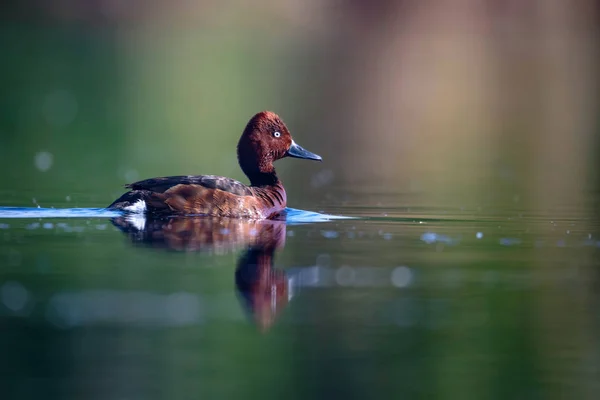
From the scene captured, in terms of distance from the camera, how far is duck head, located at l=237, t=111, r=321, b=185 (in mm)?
11812

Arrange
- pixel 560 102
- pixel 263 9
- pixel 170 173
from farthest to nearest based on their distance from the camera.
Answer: pixel 263 9, pixel 560 102, pixel 170 173

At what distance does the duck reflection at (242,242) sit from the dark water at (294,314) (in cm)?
2

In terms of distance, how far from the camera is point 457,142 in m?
21.1

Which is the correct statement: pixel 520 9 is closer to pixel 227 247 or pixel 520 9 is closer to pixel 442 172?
pixel 442 172

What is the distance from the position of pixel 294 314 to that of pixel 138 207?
4.28 metres

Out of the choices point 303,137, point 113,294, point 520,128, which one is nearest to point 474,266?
point 113,294

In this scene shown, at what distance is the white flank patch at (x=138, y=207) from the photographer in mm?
10477

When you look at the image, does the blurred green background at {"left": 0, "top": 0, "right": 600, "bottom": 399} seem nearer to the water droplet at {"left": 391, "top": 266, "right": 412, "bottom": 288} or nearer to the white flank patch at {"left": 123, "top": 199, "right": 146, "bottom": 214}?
the water droplet at {"left": 391, "top": 266, "right": 412, "bottom": 288}

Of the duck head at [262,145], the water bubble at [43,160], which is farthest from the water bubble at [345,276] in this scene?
the water bubble at [43,160]

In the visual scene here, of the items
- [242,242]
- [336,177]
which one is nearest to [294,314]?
[242,242]

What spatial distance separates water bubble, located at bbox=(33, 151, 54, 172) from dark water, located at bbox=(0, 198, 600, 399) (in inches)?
224

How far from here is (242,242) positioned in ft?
29.7

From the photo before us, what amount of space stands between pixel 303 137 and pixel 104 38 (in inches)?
650

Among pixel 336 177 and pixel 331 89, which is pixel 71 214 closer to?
pixel 336 177
